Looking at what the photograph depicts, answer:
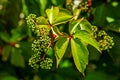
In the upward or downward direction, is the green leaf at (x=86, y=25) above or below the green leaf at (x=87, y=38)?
above

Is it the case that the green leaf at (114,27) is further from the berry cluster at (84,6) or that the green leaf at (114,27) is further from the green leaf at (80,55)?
the green leaf at (80,55)

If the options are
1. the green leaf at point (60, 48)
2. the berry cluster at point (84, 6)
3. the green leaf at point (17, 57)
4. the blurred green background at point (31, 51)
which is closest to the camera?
the green leaf at point (60, 48)

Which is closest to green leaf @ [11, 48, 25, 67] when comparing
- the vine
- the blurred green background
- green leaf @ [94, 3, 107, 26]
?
the blurred green background

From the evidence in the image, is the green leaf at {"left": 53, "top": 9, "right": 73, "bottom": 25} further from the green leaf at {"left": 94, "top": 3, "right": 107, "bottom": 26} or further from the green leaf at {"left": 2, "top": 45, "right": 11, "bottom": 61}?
the green leaf at {"left": 2, "top": 45, "right": 11, "bottom": 61}

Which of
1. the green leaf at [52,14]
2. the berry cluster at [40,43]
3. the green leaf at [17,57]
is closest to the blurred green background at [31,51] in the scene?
the green leaf at [17,57]

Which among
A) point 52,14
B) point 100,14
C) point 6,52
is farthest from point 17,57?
point 52,14

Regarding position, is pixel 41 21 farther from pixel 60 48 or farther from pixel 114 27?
pixel 114 27
